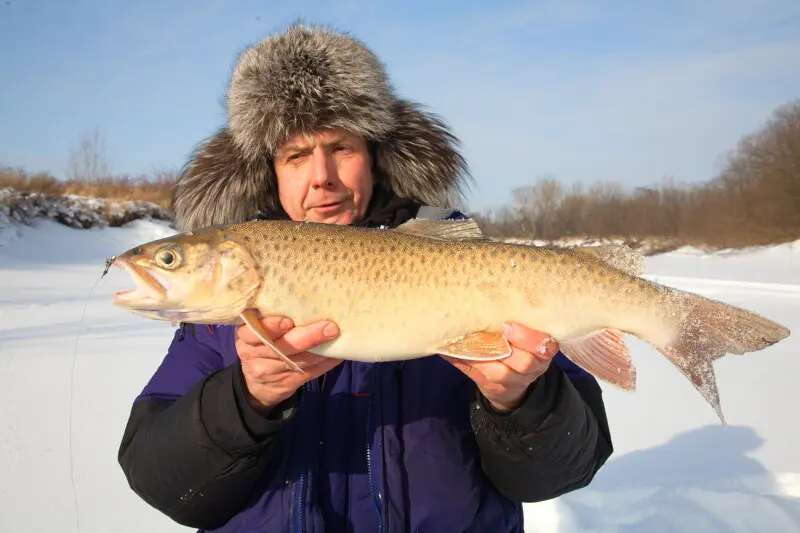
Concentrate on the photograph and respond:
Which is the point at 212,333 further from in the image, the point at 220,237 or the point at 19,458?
the point at 19,458

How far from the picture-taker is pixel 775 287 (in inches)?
524

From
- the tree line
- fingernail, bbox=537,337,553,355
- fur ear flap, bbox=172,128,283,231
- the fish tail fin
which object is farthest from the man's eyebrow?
the tree line

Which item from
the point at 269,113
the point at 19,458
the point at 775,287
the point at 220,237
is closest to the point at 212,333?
the point at 220,237

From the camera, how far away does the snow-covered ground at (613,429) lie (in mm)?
3562

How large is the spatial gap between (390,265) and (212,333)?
962mm

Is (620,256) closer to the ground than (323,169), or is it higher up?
closer to the ground

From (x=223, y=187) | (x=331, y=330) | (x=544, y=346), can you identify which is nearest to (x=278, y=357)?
(x=331, y=330)

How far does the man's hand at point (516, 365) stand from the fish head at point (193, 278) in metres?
0.86

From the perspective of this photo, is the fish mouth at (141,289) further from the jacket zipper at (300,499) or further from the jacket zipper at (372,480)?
the jacket zipper at (372,480)

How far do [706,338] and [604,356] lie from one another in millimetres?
378

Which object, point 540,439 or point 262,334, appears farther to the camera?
point 540,439

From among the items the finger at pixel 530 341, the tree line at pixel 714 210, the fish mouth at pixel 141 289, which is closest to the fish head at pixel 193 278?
the fish mouth at pixel 141 289

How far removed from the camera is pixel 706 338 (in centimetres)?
210

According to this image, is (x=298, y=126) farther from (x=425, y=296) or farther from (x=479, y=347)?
(x=479, y=347)
